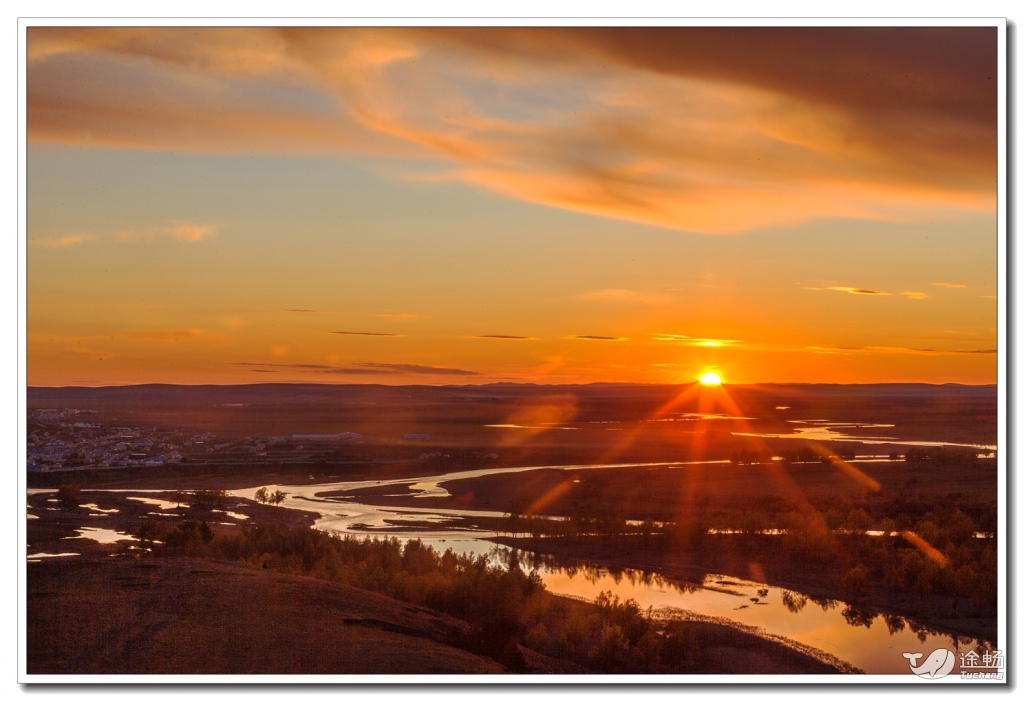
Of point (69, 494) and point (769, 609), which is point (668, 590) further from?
point (69, 494)

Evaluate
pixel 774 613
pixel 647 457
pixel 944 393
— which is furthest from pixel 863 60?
pixel 647 457

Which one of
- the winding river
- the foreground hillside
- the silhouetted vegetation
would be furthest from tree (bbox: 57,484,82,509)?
the winding river

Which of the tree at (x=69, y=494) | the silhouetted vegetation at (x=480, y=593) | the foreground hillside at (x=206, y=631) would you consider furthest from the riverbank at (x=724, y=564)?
the tree at (x=69, y=494)

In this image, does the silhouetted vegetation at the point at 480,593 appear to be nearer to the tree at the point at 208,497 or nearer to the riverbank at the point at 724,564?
the tree at the point at 208,497

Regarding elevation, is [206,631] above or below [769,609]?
above

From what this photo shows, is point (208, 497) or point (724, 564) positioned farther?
point (208, 497)

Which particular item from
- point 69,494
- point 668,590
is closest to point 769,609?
point 668,590

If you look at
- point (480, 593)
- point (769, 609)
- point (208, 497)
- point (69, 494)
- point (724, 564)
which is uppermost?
point (69, 494)

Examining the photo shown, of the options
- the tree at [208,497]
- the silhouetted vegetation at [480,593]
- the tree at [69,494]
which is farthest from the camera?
the tree at [208,497]
